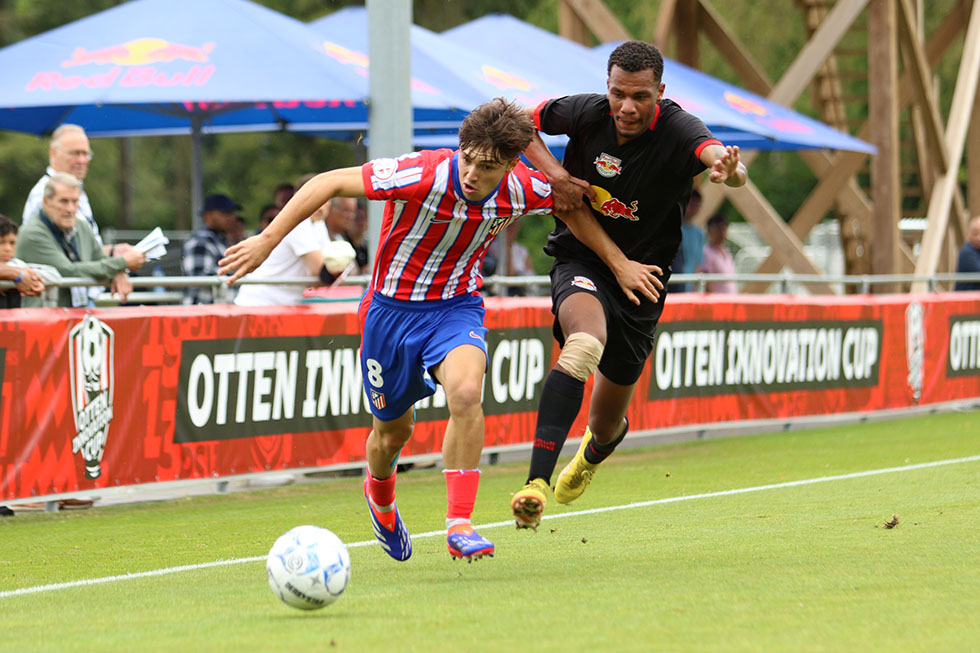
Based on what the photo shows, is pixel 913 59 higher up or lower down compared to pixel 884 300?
higher up

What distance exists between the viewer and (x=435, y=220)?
6.80 m

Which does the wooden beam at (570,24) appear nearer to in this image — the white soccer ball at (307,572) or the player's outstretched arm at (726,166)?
the player's outstretched arm at (726,166)

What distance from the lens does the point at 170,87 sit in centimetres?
1355

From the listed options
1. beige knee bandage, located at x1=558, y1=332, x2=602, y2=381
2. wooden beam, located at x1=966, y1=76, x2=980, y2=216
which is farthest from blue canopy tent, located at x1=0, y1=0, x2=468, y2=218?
wooden beam, located at x1=966, y1=76, x2=980, y2=216

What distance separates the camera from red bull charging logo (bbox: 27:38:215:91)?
538 inches

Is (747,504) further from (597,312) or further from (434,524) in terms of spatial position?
(597,312)

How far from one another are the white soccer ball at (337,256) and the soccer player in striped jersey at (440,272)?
13.7 ft

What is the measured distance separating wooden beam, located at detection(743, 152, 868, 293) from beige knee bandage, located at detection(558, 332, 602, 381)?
49.9 ft

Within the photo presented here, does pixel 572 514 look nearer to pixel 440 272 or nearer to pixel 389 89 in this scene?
pixel 440 272

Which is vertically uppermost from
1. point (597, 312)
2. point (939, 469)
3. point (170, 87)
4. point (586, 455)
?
point (170, 87)

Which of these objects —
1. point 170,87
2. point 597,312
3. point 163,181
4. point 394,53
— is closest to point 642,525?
point 597,312

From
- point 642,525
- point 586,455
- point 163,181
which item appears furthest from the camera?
point 163,181

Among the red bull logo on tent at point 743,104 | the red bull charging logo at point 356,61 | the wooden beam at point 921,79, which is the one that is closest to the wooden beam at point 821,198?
the wooden beam at point 921,79

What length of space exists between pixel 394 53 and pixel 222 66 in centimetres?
206
